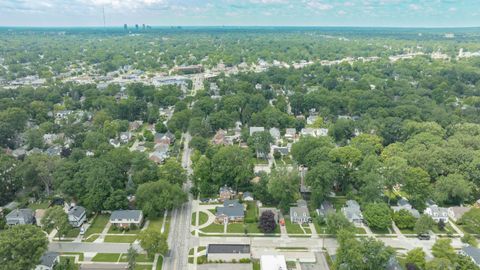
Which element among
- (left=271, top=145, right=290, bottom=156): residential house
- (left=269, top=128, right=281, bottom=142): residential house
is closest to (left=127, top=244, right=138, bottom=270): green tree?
(left=271, top=145, right=290, bottom=156): residential house

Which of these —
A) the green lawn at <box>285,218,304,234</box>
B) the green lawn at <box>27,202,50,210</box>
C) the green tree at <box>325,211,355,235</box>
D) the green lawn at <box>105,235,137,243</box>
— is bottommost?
the green lawn at <box>105,235,137,243</box>

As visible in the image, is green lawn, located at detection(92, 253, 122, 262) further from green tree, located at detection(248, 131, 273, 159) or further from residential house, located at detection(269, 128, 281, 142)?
residential house, located at detection(269, 128, 281, 142)

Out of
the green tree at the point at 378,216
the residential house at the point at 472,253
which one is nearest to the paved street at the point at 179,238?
the green tree at the point at 378,216

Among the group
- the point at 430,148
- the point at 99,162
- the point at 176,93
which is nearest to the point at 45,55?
the point at 176,93

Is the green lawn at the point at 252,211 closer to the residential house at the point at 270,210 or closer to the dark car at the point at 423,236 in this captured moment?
the residential house at the point at 270,210

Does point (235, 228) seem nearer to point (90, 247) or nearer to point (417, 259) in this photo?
point (90, 247)
